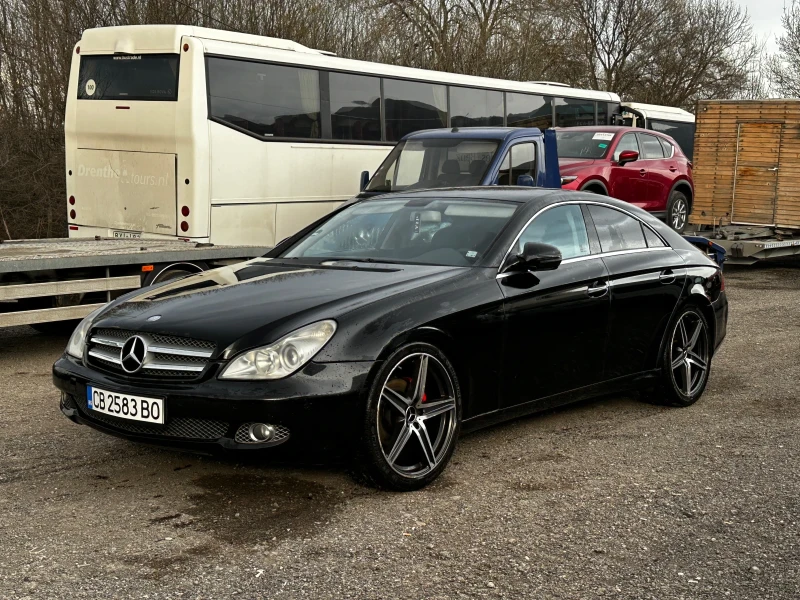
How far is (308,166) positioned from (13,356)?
5.80m

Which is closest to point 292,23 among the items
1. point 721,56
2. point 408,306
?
point 408,306

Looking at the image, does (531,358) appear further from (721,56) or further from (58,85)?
(721,56)

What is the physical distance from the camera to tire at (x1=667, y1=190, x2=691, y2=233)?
61.5 feet

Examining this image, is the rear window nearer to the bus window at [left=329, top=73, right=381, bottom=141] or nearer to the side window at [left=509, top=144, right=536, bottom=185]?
the bus window at [left=329, top=73, right=381, bottom=141]

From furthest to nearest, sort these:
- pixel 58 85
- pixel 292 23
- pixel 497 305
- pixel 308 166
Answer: pixel 292 23
pixel 58 85
pixel 308 166
pixel 497 305

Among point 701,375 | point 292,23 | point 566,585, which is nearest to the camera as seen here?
point 566,585

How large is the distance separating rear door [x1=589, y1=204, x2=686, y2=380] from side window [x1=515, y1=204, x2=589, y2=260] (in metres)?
0.17

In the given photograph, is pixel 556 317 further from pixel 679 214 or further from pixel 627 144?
pixel 679 214

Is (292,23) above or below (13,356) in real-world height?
above

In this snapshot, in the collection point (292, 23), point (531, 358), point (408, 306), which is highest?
point (292, 23)

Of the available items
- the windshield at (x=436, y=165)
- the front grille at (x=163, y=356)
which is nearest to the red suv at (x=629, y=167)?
the windshield at (x=436, y=165)

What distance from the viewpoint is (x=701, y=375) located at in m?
7.41

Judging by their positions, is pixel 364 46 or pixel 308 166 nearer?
pixel 308 166

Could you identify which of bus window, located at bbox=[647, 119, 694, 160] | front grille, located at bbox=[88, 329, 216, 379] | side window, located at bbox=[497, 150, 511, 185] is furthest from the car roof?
bus window, located at bbox=[647, 119, 694, 160]
